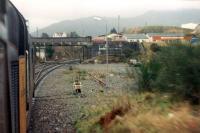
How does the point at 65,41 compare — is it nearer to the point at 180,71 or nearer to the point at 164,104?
the point at 180,71

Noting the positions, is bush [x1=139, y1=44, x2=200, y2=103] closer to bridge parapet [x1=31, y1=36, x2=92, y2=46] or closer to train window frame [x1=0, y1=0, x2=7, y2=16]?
train window frame [x1=0, y1=0, x2=7, y2=16]

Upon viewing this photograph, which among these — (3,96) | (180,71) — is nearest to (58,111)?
(180,71)

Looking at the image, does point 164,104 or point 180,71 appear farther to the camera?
point 180,71

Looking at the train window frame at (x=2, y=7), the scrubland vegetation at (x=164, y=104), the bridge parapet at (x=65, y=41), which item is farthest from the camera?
the bridge parapet at (x=65, y=41)

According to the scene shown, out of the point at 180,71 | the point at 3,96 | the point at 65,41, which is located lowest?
the point at 65,41

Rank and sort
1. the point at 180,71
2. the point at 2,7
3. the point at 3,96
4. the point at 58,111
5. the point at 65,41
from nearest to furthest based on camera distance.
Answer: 1. the point at 3,96
2. the point at 2,7
3. the point at 180,71
4. the point at 58,111
5. the point at 65,41

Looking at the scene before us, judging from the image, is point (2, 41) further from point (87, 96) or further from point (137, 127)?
point (87, 96)

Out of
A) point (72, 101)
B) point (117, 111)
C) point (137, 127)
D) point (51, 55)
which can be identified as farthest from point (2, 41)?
point (51, 55)

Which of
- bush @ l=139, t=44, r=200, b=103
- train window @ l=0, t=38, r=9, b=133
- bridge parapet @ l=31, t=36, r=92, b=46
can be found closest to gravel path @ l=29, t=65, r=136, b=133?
bush @ l=139, t=44, r=200, b=103

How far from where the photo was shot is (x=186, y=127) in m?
9.12

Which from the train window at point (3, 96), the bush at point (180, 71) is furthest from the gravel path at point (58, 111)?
the train window at point (3, 96)

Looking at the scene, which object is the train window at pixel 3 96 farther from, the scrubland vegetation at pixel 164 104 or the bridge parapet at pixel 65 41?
the bridge parapet at pixel 65 41

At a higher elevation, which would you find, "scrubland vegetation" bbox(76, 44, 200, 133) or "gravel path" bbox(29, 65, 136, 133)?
"scrubland vegetation" bbox(76, 44, 200, 133)

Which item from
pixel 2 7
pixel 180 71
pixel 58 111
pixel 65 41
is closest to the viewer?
pixel 2 7
